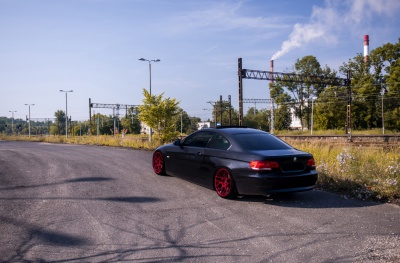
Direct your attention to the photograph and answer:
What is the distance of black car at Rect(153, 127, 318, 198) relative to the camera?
605 centimetres

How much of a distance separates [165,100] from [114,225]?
15426mm

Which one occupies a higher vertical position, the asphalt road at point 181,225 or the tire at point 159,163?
the tire at point 159,163

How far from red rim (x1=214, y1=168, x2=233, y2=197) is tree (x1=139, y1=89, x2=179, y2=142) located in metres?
13.2

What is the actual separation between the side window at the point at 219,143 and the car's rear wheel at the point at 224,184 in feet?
1.61

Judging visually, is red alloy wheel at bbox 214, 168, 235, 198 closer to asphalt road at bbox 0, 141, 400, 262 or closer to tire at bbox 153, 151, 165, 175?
asphalt road at bbox 0, 141, 400, 262

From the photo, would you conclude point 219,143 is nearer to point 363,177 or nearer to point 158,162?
point 158,162

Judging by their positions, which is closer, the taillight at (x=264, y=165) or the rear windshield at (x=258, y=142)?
the taillight at (x=264, y=165)

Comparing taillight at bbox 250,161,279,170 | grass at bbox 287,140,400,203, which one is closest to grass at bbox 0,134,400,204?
grass at bbox 287,140,400,203

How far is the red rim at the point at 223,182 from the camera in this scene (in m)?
6.48

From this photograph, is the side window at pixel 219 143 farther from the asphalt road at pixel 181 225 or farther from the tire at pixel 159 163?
the tire at pixel 159 163

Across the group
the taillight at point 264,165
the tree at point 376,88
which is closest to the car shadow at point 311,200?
the taillight at point 264,165

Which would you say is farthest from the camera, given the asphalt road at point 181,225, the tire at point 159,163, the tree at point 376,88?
the tree at point 376,88

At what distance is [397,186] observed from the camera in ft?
22.2

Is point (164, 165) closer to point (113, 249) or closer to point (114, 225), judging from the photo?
point (114, 225)
